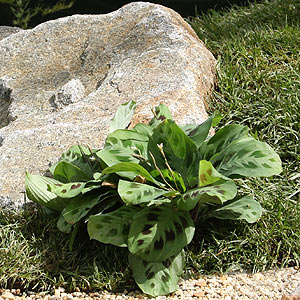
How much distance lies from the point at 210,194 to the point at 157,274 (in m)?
0.43

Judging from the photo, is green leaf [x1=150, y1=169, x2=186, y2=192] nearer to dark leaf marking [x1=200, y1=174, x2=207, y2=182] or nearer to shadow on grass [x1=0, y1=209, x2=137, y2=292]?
dark leaf marking [x1=200, y1=174, x2=207, y2=182]

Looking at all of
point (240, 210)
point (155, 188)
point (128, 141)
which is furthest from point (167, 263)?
point (128, 141)

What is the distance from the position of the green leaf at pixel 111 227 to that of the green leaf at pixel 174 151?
1.03 feet

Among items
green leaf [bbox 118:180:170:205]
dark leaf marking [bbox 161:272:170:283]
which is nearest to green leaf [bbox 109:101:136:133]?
green leaf [bbox 118:180:170:205]

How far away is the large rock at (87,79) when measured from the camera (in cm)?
329

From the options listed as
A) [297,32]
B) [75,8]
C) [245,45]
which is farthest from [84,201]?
[75,8]

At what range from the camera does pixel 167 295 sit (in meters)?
2.54

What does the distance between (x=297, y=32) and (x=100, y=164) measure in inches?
94.6

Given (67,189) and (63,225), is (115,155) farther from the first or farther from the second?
(63,225)

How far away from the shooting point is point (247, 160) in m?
2.71

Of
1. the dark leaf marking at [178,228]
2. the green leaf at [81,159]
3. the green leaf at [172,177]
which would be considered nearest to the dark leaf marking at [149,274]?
the dark leaf marking at [178,228]

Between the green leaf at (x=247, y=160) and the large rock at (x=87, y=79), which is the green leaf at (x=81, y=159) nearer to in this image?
the large rock at (x=87, y=79)

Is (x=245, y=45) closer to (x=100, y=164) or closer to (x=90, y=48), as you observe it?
(x=90, y=48)

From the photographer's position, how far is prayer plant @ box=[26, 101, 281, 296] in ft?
8.36
